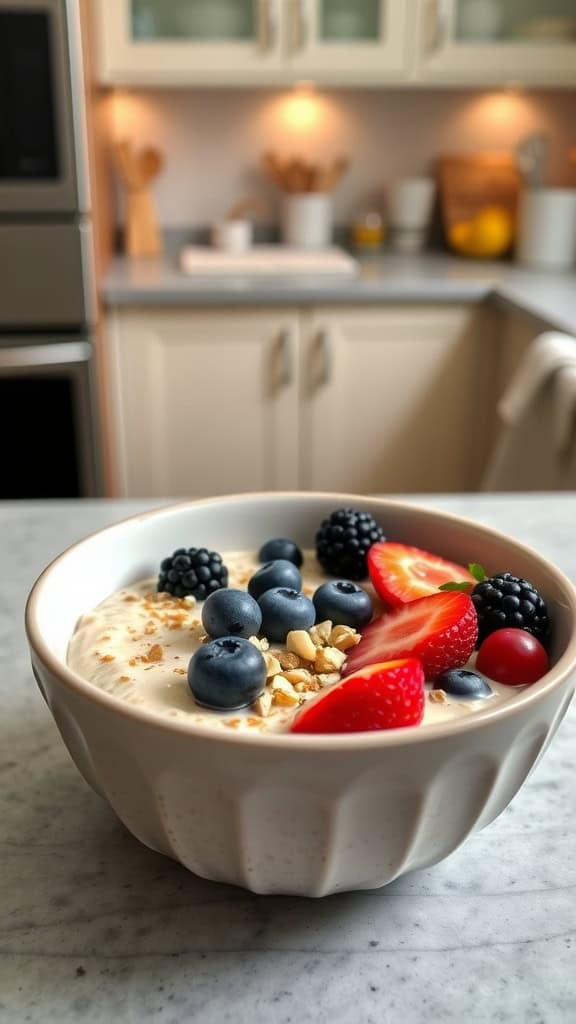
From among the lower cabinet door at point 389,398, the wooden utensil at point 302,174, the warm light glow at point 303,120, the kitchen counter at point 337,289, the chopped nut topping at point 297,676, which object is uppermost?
the warm light glow at point 303,120

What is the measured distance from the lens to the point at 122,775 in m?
0.46

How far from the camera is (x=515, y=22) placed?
261 centimetres

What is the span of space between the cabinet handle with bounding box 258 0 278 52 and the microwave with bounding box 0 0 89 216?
553 mm

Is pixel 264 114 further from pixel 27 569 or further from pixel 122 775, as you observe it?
pixel 122 775

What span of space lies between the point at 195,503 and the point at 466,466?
2.01m

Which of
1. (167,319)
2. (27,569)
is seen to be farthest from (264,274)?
(27,569)

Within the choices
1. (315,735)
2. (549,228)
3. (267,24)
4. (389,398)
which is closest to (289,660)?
(315,735)

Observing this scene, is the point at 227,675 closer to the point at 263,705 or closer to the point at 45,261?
the point at 263,705

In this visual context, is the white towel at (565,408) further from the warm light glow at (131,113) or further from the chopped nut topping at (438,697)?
the warm light glow at (131,113)

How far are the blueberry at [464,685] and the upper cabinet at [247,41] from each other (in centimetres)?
234

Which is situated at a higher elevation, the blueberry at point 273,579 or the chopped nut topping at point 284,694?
the blueberry at point 273,579

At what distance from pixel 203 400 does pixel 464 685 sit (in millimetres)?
2024

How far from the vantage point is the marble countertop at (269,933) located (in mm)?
436

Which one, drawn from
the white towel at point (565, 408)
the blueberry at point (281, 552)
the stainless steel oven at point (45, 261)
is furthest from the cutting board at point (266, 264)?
the blueberry at point (281, 552)
